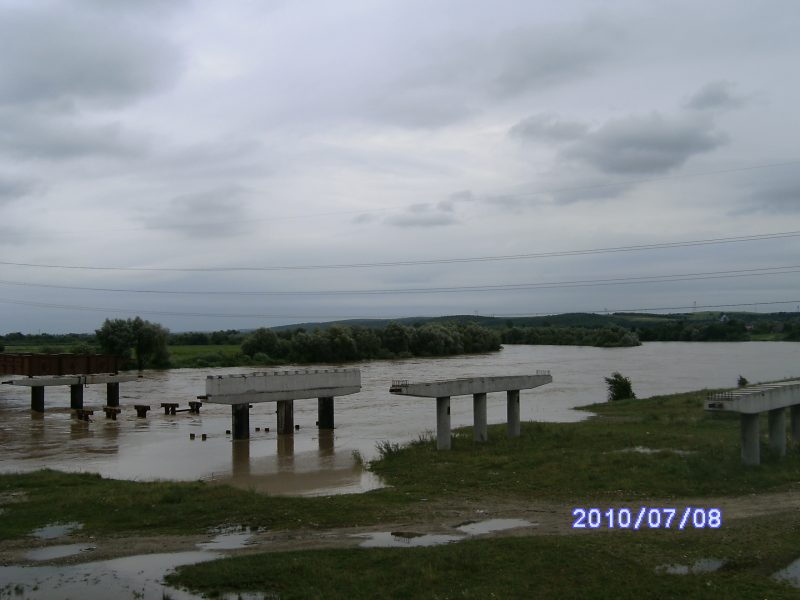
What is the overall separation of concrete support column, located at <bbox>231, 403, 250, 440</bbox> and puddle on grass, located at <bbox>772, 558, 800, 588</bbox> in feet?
75.7

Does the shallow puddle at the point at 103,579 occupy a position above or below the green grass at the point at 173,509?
A: above

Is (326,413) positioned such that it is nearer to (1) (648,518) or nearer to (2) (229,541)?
(2) (229,541)

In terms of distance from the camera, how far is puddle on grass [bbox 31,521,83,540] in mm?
12641

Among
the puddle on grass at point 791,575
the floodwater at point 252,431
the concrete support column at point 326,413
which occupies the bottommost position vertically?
the floodwater at point 252,431

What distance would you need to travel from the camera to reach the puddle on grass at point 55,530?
12.6m

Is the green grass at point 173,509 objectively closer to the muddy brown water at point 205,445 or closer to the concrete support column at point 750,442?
the muddy brown water at point 205,445

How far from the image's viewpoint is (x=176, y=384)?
62.1 meters

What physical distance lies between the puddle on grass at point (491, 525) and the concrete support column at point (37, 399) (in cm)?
3577

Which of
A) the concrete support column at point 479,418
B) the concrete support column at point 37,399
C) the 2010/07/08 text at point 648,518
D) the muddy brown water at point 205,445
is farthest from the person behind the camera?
the concrete support column at point 37,399

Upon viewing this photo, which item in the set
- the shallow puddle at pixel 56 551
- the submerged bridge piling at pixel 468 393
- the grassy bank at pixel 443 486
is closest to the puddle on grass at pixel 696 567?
the grassy bank at pixel 443 486

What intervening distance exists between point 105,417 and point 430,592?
3482 cm

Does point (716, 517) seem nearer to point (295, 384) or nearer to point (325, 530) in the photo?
point (325, 530)

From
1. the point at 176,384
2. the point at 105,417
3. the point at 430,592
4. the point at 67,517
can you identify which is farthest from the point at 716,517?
the point at 176,384

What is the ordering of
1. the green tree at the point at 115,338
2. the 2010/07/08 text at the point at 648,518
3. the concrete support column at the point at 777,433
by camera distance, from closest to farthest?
the 2010/07/08 text at the point at 648,518
the concrete support column at the point at 777,433
the green tree at the point at 115,338
